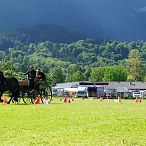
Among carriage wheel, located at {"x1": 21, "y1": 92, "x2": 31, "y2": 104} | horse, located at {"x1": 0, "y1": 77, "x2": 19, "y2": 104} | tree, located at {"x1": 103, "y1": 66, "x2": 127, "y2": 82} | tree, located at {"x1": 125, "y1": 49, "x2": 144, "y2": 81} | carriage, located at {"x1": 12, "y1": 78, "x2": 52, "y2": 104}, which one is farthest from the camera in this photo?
tree, located at {"x1": 103, "y1": 66, "x2": 127, "y2": 82}

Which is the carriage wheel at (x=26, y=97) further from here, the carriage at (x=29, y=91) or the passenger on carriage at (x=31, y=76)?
the passenger on carriage at (x=31, y=76)

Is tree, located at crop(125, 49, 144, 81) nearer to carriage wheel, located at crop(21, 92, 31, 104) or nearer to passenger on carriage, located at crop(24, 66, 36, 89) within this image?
carriage wheel, located at crop(21, 92, 31, 104)

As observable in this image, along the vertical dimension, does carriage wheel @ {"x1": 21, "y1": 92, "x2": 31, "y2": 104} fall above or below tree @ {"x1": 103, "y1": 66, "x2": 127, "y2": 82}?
below

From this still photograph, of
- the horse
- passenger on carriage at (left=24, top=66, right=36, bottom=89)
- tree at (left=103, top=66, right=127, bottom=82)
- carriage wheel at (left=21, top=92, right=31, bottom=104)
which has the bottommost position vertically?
carriage wheel at (left=21, top=92, right=31, bottom=104)

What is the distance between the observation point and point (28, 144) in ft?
36.1

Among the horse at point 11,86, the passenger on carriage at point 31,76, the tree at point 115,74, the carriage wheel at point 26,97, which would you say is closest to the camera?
the horse at point 11,86

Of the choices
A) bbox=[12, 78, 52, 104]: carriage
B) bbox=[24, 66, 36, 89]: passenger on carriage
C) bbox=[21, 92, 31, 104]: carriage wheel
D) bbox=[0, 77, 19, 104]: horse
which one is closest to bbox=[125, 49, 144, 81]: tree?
bbox=[21, 92, 31, 104]: carriage wheel

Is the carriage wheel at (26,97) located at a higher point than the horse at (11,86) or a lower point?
lower

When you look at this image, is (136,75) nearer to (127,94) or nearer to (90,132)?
(127,94)

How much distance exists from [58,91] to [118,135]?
384 ft

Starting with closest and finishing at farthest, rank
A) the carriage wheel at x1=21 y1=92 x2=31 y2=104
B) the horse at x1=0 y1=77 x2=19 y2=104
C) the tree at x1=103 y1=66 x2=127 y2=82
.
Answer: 1. the horse at x1=0 y1=77 x2=19 y2=104
2. the carriage wheel at x1=21 y1=92 x2=31 y2=104
3. the tree at x1=103 y1=66 x2=127 y2=82

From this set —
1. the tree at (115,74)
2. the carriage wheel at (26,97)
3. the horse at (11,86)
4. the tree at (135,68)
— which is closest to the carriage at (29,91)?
the carriage wheel at (26,97)

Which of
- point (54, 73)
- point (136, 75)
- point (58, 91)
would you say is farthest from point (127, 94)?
point (54, 73)

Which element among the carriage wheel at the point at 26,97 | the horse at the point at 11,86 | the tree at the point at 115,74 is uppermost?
the tree at the point at 115,74
